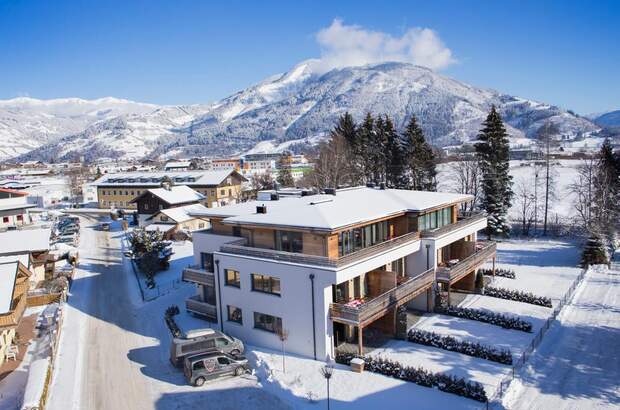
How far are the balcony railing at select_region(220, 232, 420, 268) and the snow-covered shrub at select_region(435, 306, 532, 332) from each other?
17.7 ft

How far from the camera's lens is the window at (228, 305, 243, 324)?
23.9 meters

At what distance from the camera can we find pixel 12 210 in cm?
6056

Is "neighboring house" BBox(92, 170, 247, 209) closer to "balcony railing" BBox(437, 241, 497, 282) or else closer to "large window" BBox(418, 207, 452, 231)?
"large window" BBox(418, 207, 452, 231)

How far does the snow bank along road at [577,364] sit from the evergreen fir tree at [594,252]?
768cm

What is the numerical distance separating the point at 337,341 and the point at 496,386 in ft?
25.3

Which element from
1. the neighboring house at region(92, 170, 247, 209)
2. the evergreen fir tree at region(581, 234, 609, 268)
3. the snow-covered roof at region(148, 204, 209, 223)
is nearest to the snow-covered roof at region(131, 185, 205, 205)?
the snow-covered roof at region(148, 204, 209, 223)

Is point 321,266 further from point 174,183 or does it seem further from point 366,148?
point 174,183

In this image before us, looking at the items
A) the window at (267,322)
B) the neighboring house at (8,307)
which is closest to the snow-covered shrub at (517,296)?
the window at (267,322)

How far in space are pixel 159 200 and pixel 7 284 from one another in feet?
120

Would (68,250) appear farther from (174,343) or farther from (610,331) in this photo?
(610,331)

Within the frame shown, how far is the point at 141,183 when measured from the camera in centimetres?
7831

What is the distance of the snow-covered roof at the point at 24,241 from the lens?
3503cm

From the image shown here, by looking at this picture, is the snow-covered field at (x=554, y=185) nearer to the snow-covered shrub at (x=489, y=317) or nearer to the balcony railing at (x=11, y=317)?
the snow-covered shrub at (x=489, y=317)

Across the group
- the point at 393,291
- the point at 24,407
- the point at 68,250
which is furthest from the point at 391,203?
the point at 68,250
